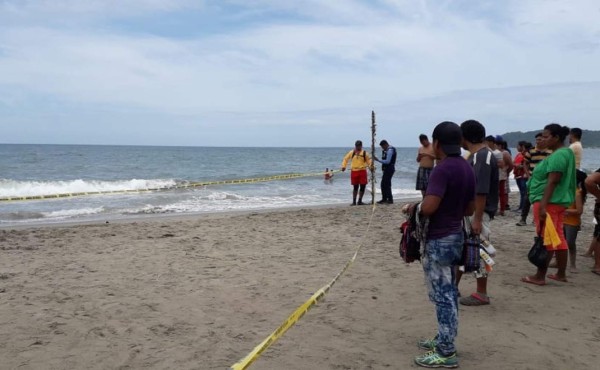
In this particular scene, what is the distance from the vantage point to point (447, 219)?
3.37 metres

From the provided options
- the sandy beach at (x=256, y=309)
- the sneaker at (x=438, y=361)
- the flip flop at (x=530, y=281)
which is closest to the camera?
the sneaker at (x=438, y=361)

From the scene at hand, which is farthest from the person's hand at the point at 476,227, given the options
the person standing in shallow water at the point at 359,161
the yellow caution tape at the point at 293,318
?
the person standing in shallow water at the point at 359,161

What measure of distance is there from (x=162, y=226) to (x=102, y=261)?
10.2ft

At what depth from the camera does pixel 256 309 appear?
476 cm

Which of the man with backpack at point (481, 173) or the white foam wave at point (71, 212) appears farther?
the white foam wave at point (71, 212)

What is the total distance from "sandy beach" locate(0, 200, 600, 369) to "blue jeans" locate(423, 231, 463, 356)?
31cm

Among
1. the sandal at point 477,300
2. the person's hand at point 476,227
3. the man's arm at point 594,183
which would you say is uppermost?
the man's arm at point 594,183

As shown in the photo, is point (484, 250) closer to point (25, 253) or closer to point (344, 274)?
point (344, 274)

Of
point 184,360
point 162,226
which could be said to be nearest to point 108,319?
point 184,360

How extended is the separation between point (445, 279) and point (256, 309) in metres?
2.01

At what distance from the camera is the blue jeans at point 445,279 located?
3393mm

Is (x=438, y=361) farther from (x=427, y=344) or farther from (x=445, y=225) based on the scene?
(x=445, y=225)

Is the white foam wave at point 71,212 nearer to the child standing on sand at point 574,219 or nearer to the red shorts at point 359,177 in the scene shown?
the red shorts at point 359,177

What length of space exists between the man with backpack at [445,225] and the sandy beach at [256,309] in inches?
11.3
